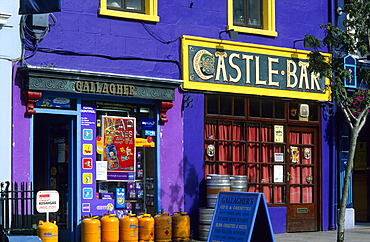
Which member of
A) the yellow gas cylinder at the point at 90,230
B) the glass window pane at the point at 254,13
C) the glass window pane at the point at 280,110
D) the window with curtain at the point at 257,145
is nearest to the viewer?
the yellow gas cylinder at the point at 90,230

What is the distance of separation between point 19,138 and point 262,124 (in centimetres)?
621

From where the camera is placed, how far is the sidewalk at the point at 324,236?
16547 millimetres

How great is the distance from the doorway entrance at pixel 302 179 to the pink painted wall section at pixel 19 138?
6813 mm

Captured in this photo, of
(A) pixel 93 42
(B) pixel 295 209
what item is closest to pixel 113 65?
(A) pixel 93 42

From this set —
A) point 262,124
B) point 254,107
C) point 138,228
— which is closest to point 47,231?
point 138,228

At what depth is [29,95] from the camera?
46.3 feet

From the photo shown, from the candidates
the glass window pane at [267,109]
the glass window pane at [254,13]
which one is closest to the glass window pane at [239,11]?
the glass window pane at [254,13]

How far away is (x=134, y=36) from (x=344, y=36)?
4327mm

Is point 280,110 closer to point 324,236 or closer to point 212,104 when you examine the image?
point 212,104

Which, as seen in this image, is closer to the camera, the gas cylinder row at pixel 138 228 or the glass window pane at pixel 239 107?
the gas cylinder row at pixel 138 228

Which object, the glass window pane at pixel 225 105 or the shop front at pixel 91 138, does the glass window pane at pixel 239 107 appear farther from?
the shop front at pixel 91 138

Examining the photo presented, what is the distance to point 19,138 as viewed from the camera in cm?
1413

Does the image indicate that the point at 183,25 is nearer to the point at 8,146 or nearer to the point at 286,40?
the point at 286,40

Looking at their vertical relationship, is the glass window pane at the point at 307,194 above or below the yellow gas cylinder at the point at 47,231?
above
